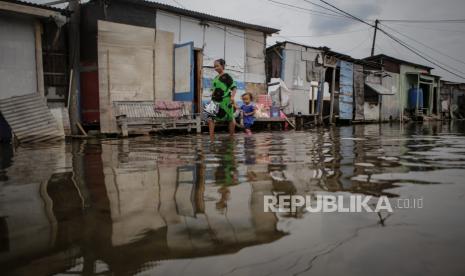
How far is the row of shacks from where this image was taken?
8727 mm

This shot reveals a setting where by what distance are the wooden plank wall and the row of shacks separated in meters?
0.03

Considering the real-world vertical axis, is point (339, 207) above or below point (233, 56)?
below

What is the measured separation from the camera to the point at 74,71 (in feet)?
33.8

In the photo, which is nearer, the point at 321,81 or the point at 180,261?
→ the point at 180,261

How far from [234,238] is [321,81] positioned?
1893 centimetres

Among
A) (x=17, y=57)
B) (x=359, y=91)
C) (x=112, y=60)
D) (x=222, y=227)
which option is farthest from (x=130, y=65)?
(x=359, y=91)

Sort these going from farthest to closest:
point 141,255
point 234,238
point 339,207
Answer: point 339,207
point 234,238
point 141,255

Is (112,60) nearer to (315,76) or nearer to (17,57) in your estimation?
(17,57)

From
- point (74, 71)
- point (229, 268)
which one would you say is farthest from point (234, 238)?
point (74, 71)

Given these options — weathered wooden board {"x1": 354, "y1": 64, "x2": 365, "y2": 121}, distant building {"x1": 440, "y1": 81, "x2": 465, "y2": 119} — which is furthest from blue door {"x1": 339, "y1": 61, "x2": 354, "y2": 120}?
distant building {"x1": 440, "y1": 81, "x2": 465, "y2": 119}

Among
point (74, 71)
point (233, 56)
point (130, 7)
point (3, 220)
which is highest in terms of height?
point (130, 7)

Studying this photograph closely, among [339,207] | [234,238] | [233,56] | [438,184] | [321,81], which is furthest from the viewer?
[321,81]

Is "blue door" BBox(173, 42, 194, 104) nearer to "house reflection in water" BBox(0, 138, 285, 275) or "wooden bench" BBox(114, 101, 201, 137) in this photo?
"wooden bench" BBox(114, 101, 201, 137)

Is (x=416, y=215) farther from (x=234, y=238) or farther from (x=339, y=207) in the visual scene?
(x=234, y=238)
